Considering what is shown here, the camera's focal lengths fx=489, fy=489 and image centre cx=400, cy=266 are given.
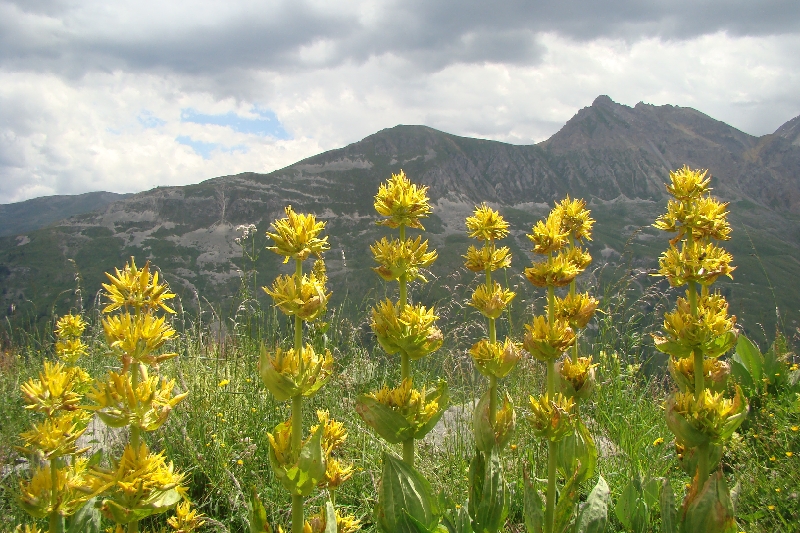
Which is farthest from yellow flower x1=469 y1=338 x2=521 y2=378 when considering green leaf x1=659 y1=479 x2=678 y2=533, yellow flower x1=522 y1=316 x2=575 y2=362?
green leaf x1=659 y1=479 x2=678 y2=533

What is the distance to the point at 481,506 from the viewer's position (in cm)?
212

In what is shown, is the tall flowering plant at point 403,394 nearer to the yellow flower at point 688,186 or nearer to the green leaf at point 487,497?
the green leaf at point 487,497

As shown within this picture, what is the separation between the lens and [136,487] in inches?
65.4

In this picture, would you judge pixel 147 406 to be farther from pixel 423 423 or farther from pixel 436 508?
pixel 436 508

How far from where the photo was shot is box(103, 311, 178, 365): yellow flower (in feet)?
5.47

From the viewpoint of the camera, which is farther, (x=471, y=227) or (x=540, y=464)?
(x=540, y=464)

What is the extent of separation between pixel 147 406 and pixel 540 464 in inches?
105

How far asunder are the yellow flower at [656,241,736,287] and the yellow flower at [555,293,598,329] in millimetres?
492

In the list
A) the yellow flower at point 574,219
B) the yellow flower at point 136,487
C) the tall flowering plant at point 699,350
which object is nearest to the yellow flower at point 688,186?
the tall flowering plant at point 699,350

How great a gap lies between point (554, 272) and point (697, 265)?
62 cm

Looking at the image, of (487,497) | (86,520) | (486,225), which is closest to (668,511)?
(487,497)

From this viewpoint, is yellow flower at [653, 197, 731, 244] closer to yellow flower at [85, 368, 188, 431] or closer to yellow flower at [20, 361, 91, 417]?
yellow flower at [85, 368, 188, 431]

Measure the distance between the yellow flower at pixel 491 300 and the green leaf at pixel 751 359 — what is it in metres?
3.38

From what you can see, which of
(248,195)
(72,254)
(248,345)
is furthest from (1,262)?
(248,345)
